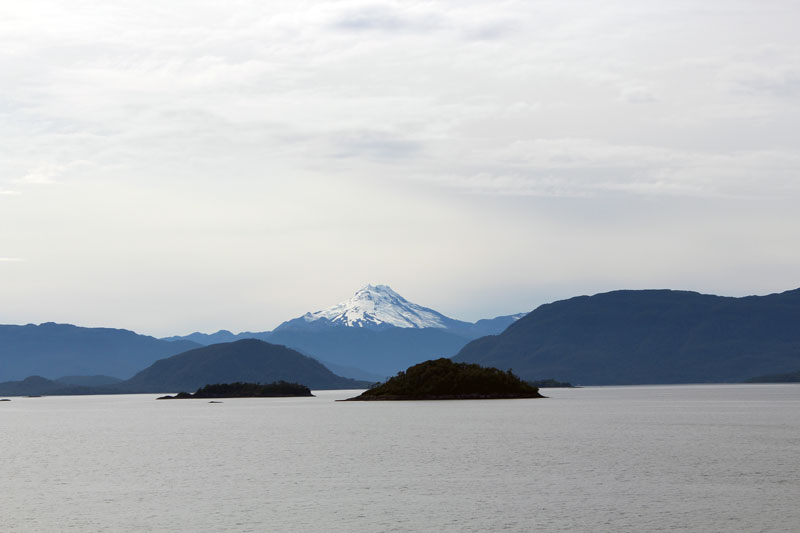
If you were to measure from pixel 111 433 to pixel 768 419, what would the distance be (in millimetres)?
109487

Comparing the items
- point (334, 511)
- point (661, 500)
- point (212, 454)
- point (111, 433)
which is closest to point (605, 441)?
point (212, 454)

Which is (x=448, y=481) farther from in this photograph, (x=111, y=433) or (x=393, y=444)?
(x=111, y=433)

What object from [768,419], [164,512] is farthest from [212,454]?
[768,419]

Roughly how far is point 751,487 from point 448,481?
21.3 meters

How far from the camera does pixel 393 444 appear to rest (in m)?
113

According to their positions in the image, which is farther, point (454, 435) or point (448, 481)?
point (454, 435)

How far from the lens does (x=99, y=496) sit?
66.4m

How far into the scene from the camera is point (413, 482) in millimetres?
71812

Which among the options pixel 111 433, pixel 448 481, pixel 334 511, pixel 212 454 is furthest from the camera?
pixel 111 433

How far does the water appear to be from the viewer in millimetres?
53656

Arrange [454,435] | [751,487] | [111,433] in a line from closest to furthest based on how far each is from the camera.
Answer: [751,487] → [454,435] → [111,433]

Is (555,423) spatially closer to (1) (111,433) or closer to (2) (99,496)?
(1) (111,433)

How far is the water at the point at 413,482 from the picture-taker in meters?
53.7

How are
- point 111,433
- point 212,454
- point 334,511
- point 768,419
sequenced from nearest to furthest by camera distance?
1. point 334,511
2. point 212,454
3. point 111,433
4. point 768,419
